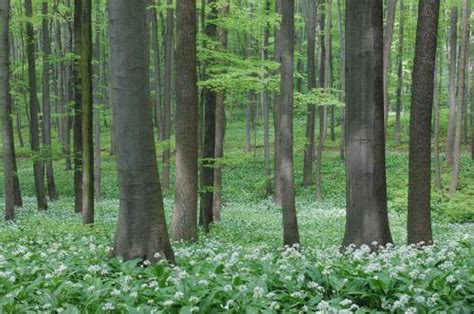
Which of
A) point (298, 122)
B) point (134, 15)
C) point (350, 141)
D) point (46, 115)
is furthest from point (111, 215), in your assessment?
point (298, 122)

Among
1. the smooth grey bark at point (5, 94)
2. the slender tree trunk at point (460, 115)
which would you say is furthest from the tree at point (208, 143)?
the slender tree trunk at point (460, 115)

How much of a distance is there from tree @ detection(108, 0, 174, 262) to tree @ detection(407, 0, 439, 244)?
4.44m

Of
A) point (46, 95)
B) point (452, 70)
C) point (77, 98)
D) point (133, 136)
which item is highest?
point (452, 70)

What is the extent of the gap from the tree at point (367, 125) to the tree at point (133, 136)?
335 cm

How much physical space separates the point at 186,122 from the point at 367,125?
359 cm

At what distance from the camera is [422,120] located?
26.2 feet

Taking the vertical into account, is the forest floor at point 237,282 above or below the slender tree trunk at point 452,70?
below

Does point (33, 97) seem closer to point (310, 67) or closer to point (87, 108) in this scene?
point (87, 108)

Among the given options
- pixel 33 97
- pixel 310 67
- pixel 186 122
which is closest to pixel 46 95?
pixel 33 97

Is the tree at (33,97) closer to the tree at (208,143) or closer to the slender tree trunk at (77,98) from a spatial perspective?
the slender tree trunk at (77,98)

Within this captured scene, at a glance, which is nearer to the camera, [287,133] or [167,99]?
[287,133]

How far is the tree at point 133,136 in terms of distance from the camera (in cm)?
547

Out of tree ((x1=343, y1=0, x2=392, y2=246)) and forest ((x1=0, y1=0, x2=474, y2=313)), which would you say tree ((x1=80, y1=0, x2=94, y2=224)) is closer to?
forest ((x1=0, y1=0, x2=474, y2=313))

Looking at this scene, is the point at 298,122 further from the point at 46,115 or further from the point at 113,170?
the point at 46,115
